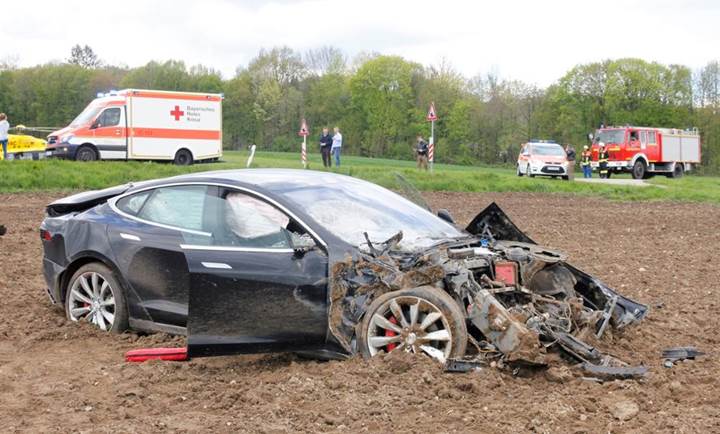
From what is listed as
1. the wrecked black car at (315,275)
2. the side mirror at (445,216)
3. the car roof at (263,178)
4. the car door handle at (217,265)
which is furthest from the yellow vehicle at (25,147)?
the car door handle at (217,265)

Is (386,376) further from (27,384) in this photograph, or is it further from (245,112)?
(245,112)

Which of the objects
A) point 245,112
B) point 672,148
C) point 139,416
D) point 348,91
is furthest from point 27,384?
point 348,91

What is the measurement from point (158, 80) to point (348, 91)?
17.2 meters

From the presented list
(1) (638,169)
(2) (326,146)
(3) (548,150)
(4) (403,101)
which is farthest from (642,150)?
(4) (403,101)

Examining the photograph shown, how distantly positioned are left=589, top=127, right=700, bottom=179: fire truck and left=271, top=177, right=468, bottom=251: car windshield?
37.4 metres

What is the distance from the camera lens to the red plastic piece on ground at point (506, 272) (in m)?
6.32

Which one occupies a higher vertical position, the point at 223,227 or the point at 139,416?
the point at 223,227

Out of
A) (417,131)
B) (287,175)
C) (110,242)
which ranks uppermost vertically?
(417,131)

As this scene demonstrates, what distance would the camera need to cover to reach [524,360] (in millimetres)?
5586

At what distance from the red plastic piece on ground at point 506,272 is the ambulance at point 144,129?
26.1 metres

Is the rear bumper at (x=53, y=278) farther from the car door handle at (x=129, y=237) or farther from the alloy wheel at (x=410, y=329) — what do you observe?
the alloy wheel at (x=410, y=329)

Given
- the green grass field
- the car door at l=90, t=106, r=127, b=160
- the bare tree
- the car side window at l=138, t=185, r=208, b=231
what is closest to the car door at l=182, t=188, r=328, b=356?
the car side window at l=138, t=185, r=208, b=231

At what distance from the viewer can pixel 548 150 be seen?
38438mm

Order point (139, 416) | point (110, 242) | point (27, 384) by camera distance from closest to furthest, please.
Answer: point (139, 416), point (27, 384), point (110, 242)
